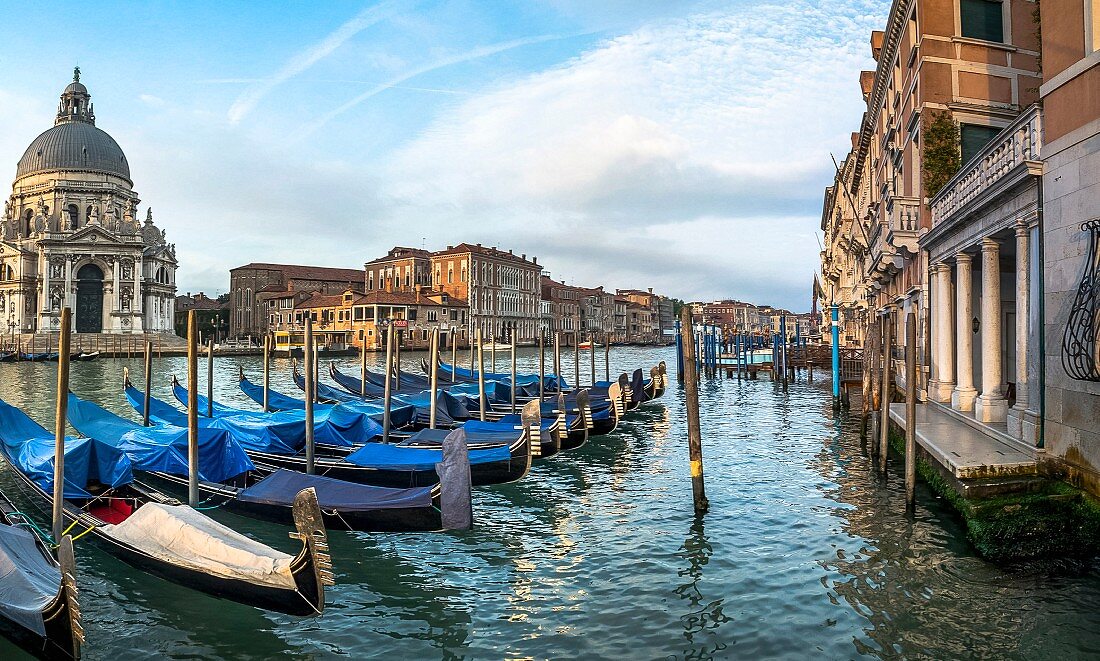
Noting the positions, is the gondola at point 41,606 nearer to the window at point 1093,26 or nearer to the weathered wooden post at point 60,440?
the weathered wooden post at point 60,440

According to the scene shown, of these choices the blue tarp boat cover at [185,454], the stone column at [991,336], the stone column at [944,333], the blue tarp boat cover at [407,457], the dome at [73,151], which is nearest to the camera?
the blue tarp boat cover at [185,454]

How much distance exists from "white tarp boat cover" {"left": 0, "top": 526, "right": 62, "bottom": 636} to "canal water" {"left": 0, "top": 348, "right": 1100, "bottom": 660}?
1.87ft

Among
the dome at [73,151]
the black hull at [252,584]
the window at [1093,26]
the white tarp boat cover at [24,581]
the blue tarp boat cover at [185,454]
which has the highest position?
the dome at [73,151]

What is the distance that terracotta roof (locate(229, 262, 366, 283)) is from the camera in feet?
231

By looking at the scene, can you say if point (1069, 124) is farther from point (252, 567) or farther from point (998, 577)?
point (252, 567)

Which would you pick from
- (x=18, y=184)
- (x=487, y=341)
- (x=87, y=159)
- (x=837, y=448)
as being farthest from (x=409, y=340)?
(x=837, y=448)

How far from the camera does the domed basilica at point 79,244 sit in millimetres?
56531

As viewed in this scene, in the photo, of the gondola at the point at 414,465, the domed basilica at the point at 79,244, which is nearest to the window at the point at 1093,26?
the gondola at the point at 414,465

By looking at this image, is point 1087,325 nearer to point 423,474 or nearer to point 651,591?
point 651,591

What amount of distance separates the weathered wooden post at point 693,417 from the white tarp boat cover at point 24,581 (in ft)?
19.1

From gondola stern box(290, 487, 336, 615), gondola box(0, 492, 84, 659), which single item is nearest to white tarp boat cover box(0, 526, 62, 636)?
gondola box(0, 492, 84, 659)

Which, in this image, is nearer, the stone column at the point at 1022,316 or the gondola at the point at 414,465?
the stone column at the point at 1022,316

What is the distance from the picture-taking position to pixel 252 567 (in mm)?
5254

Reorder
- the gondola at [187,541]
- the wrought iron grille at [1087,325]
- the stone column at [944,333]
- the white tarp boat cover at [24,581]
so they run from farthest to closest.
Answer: the stone column at [944,333] → the wrought iron grille at [1087,325] → the gondola at [187,541] → the white tarp boat cover at [24,581]
